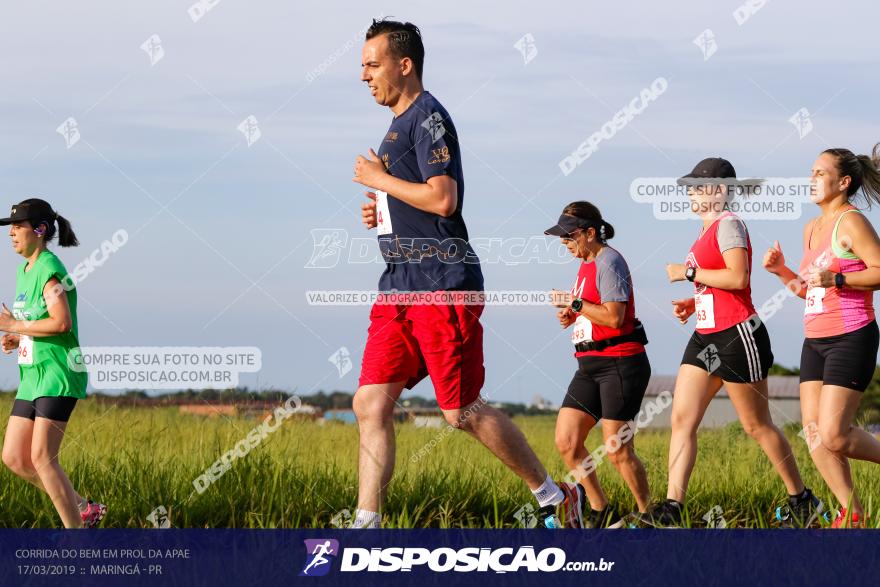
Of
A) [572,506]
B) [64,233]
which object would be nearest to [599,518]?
[572,506]

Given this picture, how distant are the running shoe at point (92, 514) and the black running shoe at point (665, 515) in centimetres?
293

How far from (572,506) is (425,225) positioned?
1.77 m

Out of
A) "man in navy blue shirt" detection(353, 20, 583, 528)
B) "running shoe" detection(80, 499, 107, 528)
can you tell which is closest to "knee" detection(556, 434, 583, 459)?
"man in navy blue shirt" detection(353, 20, 583, 528)

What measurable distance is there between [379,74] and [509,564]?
239 centimetres

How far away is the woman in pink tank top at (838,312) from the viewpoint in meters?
6.01

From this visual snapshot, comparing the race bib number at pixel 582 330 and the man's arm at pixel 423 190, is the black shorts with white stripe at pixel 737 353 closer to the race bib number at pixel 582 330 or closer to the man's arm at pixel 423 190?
the race bib number at pixel 582 330

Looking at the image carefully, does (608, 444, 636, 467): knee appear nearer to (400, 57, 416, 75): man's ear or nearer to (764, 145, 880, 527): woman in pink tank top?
(764, 145, 880, 527): woman in pink tank top

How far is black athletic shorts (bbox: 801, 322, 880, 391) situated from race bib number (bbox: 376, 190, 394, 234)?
2.48m

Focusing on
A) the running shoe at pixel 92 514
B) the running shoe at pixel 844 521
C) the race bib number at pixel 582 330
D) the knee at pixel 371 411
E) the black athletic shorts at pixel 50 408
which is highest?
the race bib number at pixel 582 330

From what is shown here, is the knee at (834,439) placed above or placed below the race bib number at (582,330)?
below

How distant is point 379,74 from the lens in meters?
5.50

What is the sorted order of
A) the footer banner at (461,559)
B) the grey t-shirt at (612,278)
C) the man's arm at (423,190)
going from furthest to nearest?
the grey t-shirt at (612,278), the man's arm at (423,190), the footer banner at (461,559)

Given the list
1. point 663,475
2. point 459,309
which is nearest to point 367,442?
point 459,309

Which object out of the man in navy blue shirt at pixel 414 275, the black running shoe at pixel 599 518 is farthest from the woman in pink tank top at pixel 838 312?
the man in navy blue shirt at pixel 414 275
